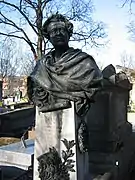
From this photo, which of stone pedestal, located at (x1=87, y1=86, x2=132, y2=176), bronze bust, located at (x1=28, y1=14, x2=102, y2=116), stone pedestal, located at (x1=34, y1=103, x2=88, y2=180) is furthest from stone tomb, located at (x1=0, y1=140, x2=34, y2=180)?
bronze bust, located at (x1=28, y1=14, x2=102, y2=116)

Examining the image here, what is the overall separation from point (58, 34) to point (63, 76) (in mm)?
598

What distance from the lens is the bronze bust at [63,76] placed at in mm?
4230

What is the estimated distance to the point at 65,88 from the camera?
426 cm

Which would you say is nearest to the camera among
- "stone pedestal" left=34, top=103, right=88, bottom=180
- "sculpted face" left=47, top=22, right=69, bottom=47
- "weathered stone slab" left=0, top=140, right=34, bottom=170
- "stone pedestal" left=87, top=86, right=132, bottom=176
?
"stone pedestal" left=34, top=103, right=88, bottom=180

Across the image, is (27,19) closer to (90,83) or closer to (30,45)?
(30,45)

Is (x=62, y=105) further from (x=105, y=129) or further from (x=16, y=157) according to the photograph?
(x=16, y=157)

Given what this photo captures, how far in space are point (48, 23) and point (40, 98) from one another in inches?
43.2

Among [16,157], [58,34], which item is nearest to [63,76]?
[58,34]

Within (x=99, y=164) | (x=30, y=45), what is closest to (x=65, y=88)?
(x=99, y=164)

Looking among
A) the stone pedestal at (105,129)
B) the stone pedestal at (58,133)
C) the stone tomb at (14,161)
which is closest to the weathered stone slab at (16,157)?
the stone tomb at (14,161)

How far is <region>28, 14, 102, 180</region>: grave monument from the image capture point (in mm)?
4230

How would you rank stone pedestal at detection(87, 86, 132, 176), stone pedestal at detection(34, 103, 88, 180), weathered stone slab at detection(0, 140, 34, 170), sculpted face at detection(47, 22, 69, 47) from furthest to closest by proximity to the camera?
weathered stone slab at detection(0, 140, 34, 170) → stone pedestal at detection(87, 86, 132, 176) → sculpted face at detection(47, 22, 69, 47) → stone pedestal at detection(34, 103, 88, 180)

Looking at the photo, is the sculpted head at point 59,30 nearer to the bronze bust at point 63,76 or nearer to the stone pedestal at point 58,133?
the bronze bust at point 63,76

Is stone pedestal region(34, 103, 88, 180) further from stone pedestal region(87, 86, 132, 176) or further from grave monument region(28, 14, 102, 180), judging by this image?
stone pedestal region(87, 86, 132, 176)
